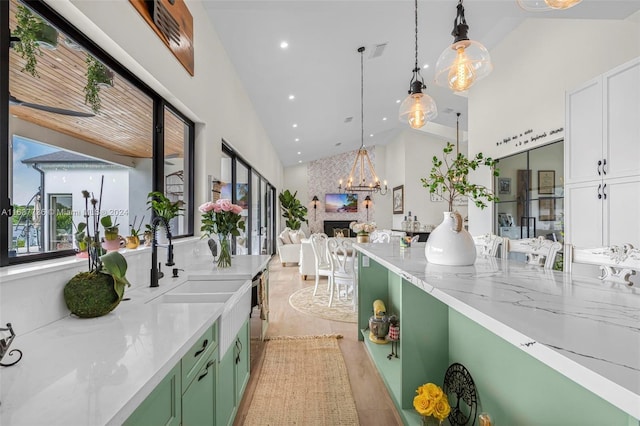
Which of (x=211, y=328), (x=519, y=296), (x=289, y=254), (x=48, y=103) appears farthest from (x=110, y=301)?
(x=289, y=254)

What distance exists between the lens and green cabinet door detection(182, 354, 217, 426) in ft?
3.40

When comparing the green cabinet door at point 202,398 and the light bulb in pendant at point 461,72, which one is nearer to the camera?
the green cabinet door at point 202,398

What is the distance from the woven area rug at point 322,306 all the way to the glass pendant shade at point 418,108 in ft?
8.20

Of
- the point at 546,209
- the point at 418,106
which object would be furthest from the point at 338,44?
the point at 546,209

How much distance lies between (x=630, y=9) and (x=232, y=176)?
A: 449 cm

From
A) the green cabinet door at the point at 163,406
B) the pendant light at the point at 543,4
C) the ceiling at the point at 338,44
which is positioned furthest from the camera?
the ceiling at the point at 338,44

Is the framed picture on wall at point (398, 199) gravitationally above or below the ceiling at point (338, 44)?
below

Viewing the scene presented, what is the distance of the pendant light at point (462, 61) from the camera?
1962 millimetres

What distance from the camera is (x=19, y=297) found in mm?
1023

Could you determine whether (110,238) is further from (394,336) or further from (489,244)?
(489,244)

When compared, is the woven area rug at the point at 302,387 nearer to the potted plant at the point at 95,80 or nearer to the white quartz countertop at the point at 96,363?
the white quartz countertop at the point at 96,363

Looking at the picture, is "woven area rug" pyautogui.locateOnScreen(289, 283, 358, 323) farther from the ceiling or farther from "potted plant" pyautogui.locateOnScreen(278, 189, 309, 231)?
"potted plant" pyautogui.locateOnScreen(278, 189, 309, 231)

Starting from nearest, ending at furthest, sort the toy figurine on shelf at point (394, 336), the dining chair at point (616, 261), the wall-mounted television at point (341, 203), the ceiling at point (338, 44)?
the dining chair at point (616, 261) → the toy figurine on shelf at point (394, 336) → the ceiling at point (338, 44) → the wall-mounted television at point (341, 203)

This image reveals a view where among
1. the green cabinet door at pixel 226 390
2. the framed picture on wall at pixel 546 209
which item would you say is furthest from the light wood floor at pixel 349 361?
the framed picture on wall at pixel 546 209
